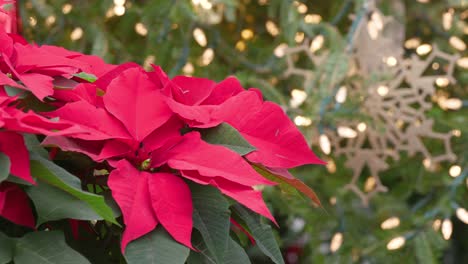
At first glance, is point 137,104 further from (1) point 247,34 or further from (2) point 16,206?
(1) point 247,34

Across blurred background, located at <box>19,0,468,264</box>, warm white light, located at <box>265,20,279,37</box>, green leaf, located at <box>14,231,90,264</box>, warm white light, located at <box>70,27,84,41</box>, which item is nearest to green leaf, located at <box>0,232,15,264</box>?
green leaf, located at <box>14,231,90,264</box>

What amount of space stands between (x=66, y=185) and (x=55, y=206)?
1 cm

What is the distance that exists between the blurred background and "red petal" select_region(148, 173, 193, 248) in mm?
1107

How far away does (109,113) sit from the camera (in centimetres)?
43

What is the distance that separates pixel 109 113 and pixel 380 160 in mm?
1280

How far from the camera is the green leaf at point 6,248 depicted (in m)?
0.37

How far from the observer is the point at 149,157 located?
0.43 m

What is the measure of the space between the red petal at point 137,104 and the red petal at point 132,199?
1.3 inches

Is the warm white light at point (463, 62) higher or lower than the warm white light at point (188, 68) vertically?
lower

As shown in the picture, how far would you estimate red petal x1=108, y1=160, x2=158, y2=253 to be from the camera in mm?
380

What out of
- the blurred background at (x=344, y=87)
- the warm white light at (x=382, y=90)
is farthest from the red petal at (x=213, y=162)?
the warm white light at (x=382, y=90)

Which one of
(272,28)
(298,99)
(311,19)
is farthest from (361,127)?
(272,28)

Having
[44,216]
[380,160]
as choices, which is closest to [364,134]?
[380,160]

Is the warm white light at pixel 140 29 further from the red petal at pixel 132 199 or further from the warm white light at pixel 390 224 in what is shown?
the red petal at pixel 132 199
